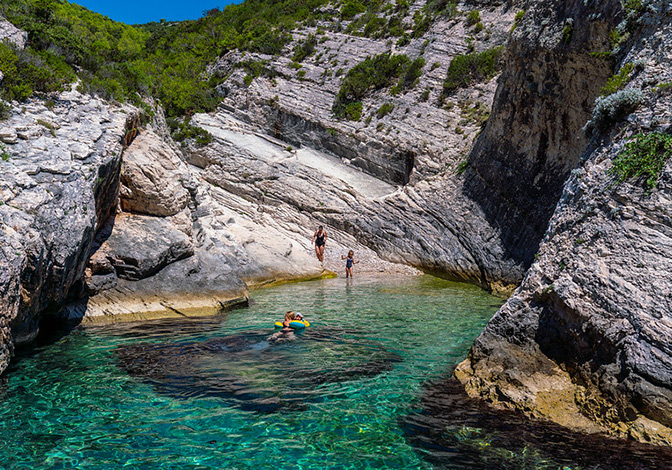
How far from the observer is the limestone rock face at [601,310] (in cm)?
636

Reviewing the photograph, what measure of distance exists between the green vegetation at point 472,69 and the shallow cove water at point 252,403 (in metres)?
20.1

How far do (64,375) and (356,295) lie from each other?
11.1 m

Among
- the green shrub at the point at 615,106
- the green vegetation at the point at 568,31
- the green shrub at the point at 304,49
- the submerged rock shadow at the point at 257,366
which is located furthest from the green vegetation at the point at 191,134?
the green shrub at the point at 615,106

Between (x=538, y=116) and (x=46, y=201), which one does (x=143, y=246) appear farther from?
(x=538, y=116)

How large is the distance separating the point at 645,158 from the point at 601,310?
267 centimetres

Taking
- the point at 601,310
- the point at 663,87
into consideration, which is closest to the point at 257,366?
the point at 601,310

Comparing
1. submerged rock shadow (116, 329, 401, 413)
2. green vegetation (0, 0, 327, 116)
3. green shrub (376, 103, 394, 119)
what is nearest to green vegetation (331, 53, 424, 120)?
green shrub (376, 103, 394, 119)

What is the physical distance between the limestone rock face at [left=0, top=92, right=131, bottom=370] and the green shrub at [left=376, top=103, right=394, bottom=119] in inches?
785

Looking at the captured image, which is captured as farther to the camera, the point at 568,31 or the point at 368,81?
the point at 368,81

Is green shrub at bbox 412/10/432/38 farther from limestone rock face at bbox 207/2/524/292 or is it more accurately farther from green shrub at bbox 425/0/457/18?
green shrub at bbox 425/0/457/18

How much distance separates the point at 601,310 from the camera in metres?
7.11

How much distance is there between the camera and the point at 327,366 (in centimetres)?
973

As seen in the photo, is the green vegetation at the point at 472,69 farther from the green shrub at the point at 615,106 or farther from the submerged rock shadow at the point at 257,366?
the submerged rock shadow at the point at 257,366

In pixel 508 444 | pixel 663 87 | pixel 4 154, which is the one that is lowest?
pixel 508 444
